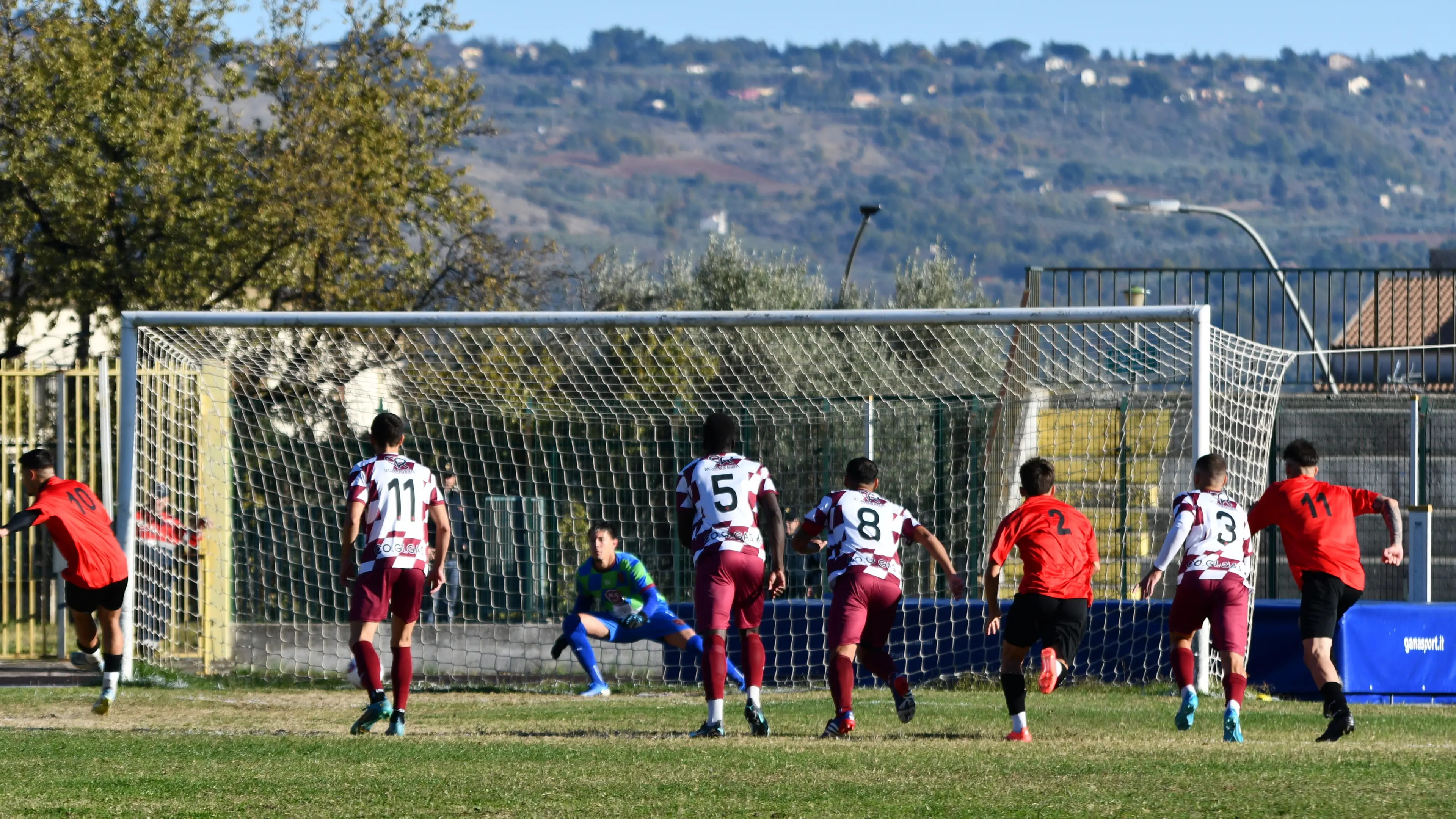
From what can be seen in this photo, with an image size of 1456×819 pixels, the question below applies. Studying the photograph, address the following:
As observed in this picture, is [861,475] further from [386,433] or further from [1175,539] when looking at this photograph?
[386,433]

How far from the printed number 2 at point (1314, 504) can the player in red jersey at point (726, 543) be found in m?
3.05

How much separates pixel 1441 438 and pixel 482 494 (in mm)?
10142

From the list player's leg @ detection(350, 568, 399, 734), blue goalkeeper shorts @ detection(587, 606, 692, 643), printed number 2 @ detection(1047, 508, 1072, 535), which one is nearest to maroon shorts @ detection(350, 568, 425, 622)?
player's leg @ detection(350, 568, 399, 734)

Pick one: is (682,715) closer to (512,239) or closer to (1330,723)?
(1330,723)

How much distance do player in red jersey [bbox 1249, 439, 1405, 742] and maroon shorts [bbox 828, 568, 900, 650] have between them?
7.30 ft

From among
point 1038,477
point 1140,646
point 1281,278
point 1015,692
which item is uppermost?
point 1281,278

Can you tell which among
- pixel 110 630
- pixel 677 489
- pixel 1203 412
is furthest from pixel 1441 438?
pixel 110 630

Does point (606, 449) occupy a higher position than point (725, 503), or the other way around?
point (606, 449)

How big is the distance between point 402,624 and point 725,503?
193cm

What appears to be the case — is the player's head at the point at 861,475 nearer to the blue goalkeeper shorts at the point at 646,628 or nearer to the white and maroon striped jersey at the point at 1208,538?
the white and maroon striped jersey at the point at 1208,538

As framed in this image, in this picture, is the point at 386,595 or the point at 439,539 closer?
the point at 386,595

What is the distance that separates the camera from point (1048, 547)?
382 inches

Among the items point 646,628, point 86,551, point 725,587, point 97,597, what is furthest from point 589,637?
point 725,587

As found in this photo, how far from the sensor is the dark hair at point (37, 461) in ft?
37.6
